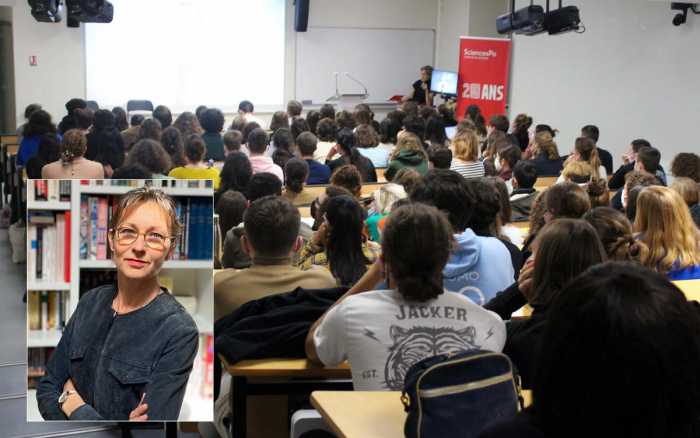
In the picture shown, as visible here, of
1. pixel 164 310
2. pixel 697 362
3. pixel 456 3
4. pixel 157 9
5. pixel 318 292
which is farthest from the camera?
pixel 456 3

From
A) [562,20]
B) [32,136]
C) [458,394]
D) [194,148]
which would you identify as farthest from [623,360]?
[562,20]

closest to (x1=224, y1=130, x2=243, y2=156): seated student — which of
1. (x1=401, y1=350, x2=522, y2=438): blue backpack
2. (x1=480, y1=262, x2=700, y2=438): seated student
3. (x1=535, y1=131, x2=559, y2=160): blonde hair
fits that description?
(x1=535, y1=131, x2=559, y2=160): blonde hair

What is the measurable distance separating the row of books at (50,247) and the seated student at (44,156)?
444cm

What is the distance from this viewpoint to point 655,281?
1.28m

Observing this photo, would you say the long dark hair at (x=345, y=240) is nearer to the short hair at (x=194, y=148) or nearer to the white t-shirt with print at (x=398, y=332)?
the white t-shirt with print at (x=398, y=332)

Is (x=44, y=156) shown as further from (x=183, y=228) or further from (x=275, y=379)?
(x=183, y=228)

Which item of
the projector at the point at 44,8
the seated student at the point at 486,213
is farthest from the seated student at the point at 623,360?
the projector at the point at 44,8

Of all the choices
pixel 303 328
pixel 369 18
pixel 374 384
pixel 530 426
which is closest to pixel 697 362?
pixel 530 426

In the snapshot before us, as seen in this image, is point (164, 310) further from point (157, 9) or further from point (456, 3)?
point (456, 3)

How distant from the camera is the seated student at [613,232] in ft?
10.6

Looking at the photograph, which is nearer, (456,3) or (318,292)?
(318,292)

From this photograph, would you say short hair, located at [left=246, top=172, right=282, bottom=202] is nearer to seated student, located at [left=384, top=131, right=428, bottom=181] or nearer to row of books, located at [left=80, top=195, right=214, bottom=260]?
seated student, located at [left=384, top=131, right=428, bottom=181]

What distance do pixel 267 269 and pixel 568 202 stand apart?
1673 mm

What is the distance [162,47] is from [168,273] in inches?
463
